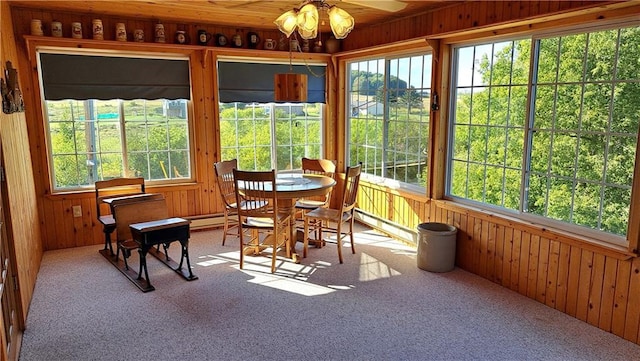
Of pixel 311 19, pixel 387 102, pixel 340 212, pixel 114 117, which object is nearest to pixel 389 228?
A: pixel 340 212

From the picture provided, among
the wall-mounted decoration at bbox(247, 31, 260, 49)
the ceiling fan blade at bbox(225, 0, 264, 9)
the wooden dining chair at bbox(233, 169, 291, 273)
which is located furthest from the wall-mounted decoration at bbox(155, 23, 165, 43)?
the wooden dining chair at bbox(233, 169, 291, 273)

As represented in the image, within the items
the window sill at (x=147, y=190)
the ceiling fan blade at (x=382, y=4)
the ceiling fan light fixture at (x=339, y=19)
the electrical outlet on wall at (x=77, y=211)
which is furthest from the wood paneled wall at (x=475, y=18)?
the electrical outlet on wall at (x=77, y=211)

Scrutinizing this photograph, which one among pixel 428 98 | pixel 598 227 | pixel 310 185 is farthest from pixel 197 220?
pixel 598 227

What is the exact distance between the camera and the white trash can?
3.98m

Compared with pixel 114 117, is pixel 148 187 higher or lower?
lower

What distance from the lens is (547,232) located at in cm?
331

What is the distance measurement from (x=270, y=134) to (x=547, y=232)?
350 cm

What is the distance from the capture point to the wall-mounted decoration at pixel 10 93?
3.14 m

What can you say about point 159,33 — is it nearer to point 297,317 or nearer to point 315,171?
point 315,171

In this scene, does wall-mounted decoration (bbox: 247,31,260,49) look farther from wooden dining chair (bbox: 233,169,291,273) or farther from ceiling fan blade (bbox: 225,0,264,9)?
wooden dining chair (bbox: 233,169,291,273)

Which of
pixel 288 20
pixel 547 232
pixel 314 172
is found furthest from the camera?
pixel 314 172

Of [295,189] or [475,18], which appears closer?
[475,18]

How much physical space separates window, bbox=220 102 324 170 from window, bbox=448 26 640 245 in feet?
7.22

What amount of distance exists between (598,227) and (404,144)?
2194 mm
